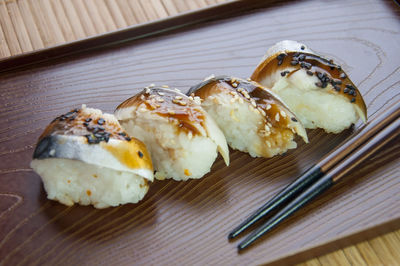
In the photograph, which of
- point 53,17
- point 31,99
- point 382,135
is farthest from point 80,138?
point 53,17

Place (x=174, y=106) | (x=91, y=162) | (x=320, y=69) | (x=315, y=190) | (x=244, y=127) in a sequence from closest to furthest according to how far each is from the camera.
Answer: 1. (x=91, y=162)
2. (x=315, y=190)
3. (x=174, y=106)
4. (x=244, y=127)
5. (x=320, y=69)

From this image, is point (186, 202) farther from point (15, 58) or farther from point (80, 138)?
point (15, 58)

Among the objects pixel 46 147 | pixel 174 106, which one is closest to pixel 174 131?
pixel 174 106

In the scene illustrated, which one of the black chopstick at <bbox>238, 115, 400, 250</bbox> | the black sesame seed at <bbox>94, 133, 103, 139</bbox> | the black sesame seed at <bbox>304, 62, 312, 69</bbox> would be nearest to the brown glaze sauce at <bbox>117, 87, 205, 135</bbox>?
the black sesame seed at <bbox>94, 133, 103, 139</bbox>

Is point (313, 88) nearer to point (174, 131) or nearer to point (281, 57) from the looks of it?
point (281, 57)

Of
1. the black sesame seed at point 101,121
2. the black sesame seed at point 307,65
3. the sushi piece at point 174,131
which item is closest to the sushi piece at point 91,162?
the black sesame seed at point 101,121

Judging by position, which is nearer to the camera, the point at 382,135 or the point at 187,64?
the point at 382,135
